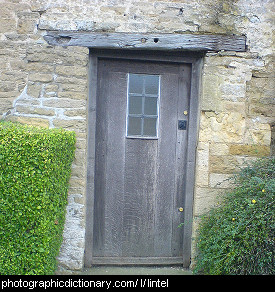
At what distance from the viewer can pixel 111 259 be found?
3576 millimetres

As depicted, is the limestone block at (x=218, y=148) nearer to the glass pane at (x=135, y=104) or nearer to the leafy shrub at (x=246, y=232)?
the leafy shrub at (x=246, y=232)

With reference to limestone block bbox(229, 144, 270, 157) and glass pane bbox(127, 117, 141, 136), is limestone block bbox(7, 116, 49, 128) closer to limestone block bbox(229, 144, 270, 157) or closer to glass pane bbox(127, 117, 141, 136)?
glass pane bbox(127, 117, 141, 136)

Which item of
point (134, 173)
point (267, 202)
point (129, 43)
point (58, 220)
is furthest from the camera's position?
point (134, 173)

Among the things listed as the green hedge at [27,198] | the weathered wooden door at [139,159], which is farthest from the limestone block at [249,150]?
the green hedge at [27,198]

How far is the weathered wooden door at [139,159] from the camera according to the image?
139 inches

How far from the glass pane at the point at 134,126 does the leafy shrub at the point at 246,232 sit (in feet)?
3.99

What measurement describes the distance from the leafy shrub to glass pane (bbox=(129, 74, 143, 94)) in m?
1.50

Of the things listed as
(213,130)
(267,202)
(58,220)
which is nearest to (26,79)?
(58,220)

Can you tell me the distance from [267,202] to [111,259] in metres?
1.81

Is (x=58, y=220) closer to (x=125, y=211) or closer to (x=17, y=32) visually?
(x=125, y=211)

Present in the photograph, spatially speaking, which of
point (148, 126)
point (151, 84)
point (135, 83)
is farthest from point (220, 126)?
point (135, 83)

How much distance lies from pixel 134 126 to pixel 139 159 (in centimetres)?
37

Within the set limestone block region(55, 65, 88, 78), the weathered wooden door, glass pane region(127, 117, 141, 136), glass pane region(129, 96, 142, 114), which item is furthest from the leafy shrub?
limestone block region(55, 65, 88, 78)

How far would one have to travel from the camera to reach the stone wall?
3.31 m
